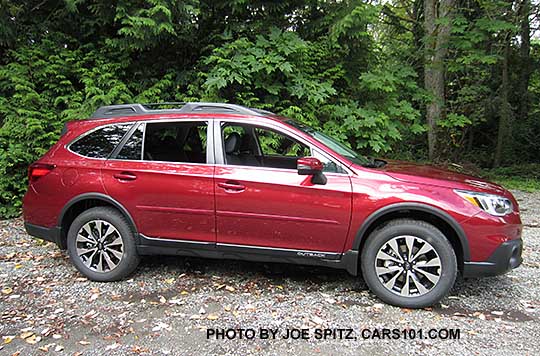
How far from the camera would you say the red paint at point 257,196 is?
3.11 metres

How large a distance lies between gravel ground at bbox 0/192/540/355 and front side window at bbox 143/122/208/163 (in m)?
1.20

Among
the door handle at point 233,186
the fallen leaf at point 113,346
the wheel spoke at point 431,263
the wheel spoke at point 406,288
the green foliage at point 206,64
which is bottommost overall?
the fallen leaf at point 113,346

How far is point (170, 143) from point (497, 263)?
3.17 metres

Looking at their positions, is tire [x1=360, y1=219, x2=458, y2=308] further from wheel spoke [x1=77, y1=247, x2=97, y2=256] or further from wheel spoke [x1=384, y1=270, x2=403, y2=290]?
wheel spoke [x1=77, y1=247, x2=97, y2=256]

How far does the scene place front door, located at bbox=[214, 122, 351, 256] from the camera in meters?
3.21

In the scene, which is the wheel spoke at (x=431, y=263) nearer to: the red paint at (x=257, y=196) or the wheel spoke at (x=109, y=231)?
the red paint at (x=257, y=196)

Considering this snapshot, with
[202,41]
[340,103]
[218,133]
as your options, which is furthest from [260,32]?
[218,133]

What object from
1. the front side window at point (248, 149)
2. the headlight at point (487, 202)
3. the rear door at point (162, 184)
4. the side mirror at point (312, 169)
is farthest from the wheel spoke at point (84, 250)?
the headlight at point (487, 202)

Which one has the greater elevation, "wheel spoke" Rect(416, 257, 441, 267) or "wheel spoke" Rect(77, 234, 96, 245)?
"wheel spoke" Rect(77, 234, 96, 245)

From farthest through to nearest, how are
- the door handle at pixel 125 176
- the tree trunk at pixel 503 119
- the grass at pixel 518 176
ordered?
the tree trunk at pixel 503 119
the grass at pixel 518 176
the door handle at pixel 125 176

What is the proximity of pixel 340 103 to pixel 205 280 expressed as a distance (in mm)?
4489

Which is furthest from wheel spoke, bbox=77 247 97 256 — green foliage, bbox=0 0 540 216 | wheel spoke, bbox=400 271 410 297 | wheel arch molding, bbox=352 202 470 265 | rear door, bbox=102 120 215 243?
wheel spoke, bbox=400 271 410 297

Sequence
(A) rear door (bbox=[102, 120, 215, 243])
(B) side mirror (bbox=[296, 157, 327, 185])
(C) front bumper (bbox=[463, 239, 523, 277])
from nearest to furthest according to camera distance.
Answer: (C) front bumper (bbox=[463, 239, 523, 277]), (B) side mirror (bbox=[296, 157, 327, 185]), (A) rear door (bbox=[102, 120, 215, 243])

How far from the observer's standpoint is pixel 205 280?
374 cm
